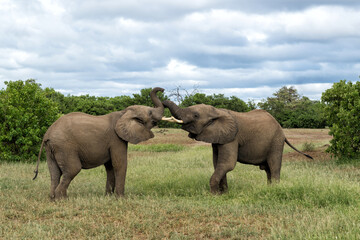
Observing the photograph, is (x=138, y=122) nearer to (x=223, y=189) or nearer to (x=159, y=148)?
(x=223, y=189)

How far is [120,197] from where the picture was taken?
909 centimetres

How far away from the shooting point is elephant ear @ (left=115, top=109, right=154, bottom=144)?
30.5ft

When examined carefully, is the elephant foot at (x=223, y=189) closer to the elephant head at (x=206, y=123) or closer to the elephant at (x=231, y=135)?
the elephant at (x=231, y=135)

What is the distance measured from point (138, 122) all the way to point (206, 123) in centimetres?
174

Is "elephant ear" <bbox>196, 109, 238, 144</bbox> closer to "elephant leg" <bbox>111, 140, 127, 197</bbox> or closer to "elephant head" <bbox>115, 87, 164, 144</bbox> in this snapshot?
"elephant head" <bbox>115, 87, 164, 144</bbox>

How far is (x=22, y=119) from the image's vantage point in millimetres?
17328

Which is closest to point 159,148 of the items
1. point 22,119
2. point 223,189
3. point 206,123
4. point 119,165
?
point 22,119

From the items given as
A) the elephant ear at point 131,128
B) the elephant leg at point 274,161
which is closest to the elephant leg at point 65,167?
the elephant ear at point 131,128

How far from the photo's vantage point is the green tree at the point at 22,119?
17.3 meters

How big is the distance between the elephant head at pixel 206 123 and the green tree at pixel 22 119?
1011 cm

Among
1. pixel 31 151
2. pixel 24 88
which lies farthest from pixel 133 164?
pixel 24 88

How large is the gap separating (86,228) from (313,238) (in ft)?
13.1

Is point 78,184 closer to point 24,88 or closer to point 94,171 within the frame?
point 94,171

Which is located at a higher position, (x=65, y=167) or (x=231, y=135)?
(x=231, y=135)
